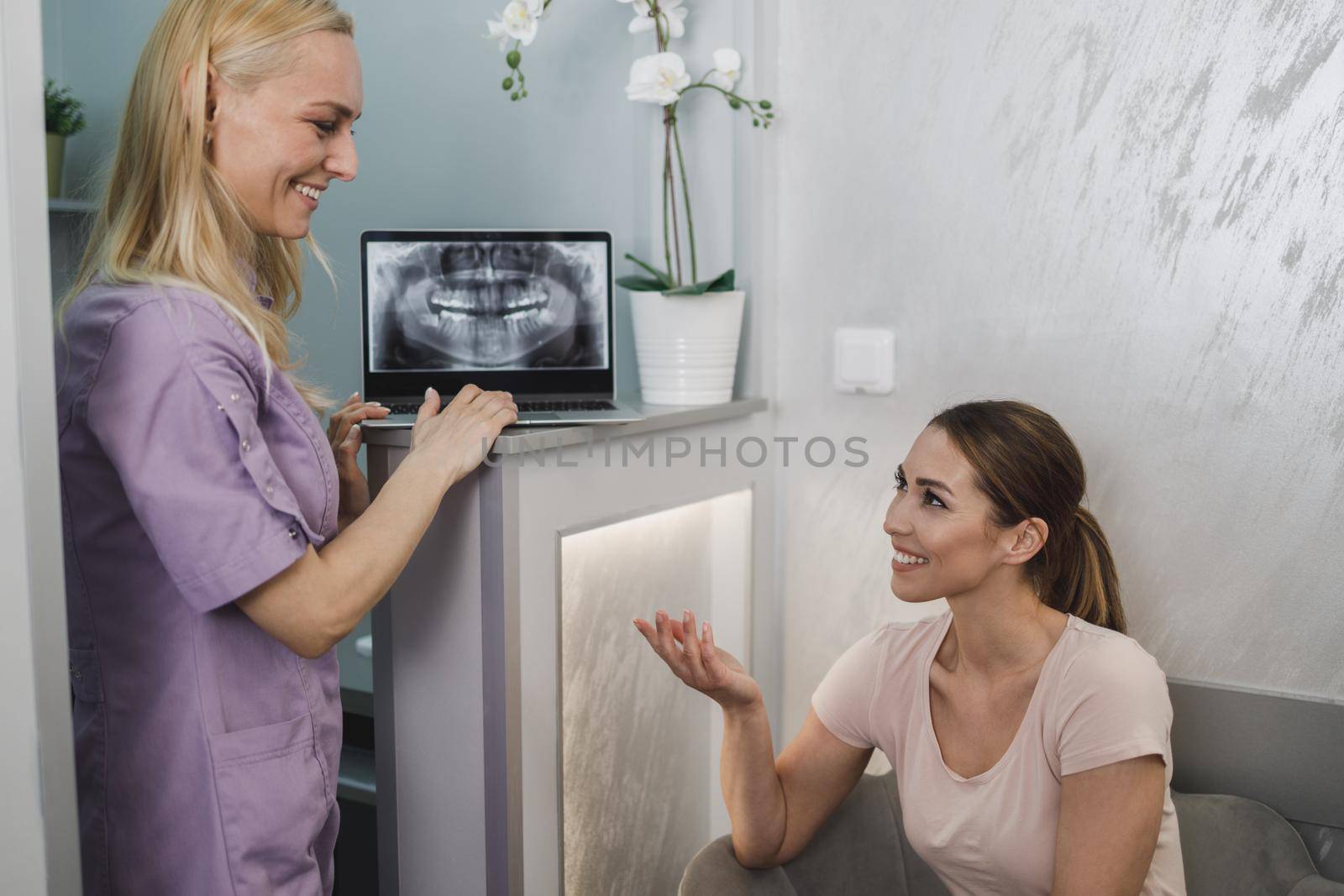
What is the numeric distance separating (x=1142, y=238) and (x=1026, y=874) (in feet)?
2.73

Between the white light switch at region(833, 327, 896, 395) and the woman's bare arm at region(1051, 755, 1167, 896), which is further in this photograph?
the white light switch at region(833, 327, 896, 395)

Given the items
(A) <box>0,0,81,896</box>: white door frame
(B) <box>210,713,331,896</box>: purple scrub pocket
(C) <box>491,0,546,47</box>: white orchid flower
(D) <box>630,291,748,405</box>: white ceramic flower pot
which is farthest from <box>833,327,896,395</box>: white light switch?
(A) <box>0,0,81,896</box>: white door frame

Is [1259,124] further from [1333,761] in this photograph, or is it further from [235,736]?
[235,736]

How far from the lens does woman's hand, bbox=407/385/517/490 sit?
119 centimetres

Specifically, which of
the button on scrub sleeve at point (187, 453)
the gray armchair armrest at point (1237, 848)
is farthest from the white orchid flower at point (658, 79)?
the gray armchair armrest at point (1237, 848)

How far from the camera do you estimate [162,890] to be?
1037mm

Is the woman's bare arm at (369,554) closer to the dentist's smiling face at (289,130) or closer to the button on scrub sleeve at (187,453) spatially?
the button on scrub sleeve at (187,453)

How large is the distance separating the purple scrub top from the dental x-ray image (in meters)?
0.44

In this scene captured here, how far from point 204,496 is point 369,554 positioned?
0.53 feet

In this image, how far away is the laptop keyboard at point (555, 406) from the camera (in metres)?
1.50

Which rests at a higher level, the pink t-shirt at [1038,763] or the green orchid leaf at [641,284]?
the green orchid leaf at [641,284]

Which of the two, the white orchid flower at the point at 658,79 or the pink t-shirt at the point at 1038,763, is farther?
the white orchid flower at the point at 658,79

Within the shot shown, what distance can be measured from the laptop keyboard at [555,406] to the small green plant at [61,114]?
4.22 ft

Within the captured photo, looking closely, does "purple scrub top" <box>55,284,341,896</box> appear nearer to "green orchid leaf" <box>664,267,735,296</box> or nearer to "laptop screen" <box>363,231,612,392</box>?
"laptop screen" <box>363,231,612,392</box>
